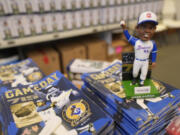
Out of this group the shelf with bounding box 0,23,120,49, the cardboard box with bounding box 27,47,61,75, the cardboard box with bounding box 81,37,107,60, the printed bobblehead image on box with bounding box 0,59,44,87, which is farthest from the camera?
the cardboard box with bounding box 81,37,107,60

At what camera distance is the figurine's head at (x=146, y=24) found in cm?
57

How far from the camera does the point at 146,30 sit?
1.94ft

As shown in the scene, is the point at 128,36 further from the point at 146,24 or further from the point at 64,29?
the point at 64,29

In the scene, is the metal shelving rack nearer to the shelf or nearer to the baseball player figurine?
the shelf

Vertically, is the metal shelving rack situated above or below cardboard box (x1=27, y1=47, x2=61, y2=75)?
above

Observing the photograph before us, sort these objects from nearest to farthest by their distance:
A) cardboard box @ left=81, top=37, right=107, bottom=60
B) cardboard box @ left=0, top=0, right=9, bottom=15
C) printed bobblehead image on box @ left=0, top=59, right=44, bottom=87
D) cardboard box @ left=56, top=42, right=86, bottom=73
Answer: printed bobblehead image on box @ left=0, top=59, right=44, bottom=87
cardboard box @ left=0, top=0, right=9, bottom=15
cardboard box @ left=56, top=42, right=86, bottom=73
cardboard box @ left=81, top=37, right=107, bottom=60

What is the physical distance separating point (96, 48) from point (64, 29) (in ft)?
1.39

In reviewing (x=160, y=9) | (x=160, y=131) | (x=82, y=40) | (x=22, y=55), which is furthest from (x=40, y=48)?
(x=160, y=9)

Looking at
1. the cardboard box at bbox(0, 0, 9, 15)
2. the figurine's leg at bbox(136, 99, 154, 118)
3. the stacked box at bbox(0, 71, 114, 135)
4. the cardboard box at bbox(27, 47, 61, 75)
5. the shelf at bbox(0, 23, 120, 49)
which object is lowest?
the cardboard box at bbox(27, 47, 61, 75)

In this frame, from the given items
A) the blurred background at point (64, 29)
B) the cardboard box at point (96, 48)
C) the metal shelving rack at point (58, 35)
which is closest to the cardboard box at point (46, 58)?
the blurred background at point (64, 29)

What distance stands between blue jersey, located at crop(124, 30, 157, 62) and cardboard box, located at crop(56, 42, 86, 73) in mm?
1050

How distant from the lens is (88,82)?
737mm

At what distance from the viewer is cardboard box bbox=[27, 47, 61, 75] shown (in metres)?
1.49

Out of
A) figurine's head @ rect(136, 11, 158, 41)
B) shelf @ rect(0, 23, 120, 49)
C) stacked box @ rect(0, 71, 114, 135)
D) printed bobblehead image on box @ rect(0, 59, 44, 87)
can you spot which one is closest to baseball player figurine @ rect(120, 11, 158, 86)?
figurine's head @ rect(136, 11, 158, 41)
